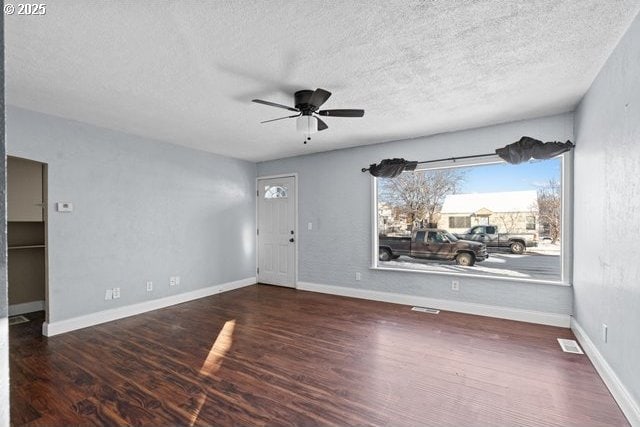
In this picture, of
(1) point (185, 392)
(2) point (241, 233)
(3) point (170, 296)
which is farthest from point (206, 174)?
(1) point (185, 392)

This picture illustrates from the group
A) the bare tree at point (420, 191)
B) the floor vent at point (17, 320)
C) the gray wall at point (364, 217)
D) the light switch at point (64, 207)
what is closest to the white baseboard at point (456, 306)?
the gray wall at point (364, 217)

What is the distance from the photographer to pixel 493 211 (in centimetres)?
417

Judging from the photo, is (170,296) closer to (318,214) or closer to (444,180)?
(318,214)

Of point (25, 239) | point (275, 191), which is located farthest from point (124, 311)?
point (275, 191)

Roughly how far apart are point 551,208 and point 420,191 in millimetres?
1627

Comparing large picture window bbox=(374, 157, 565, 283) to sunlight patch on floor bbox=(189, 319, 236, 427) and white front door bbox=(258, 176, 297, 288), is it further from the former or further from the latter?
sunlight patch on floor bbox=(189, 319, 236, 427)

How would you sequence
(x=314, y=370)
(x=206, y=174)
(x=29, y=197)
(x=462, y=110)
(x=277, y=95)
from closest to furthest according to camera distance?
(x=314, y=370) < (x=277, y=95) < (x=462, y=110) < (x=29, y=197) < (x=206, y=174)

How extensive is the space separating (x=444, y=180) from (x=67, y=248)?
494cm

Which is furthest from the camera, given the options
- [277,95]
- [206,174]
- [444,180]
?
[206,174]

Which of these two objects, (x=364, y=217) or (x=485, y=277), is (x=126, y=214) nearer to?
(x=364, y=217)

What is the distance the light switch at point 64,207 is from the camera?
3577mm

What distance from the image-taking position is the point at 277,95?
3.03 metres

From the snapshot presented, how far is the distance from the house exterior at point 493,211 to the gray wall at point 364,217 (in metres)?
0.64

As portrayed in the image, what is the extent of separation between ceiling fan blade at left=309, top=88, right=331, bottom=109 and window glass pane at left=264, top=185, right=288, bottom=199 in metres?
3.19
